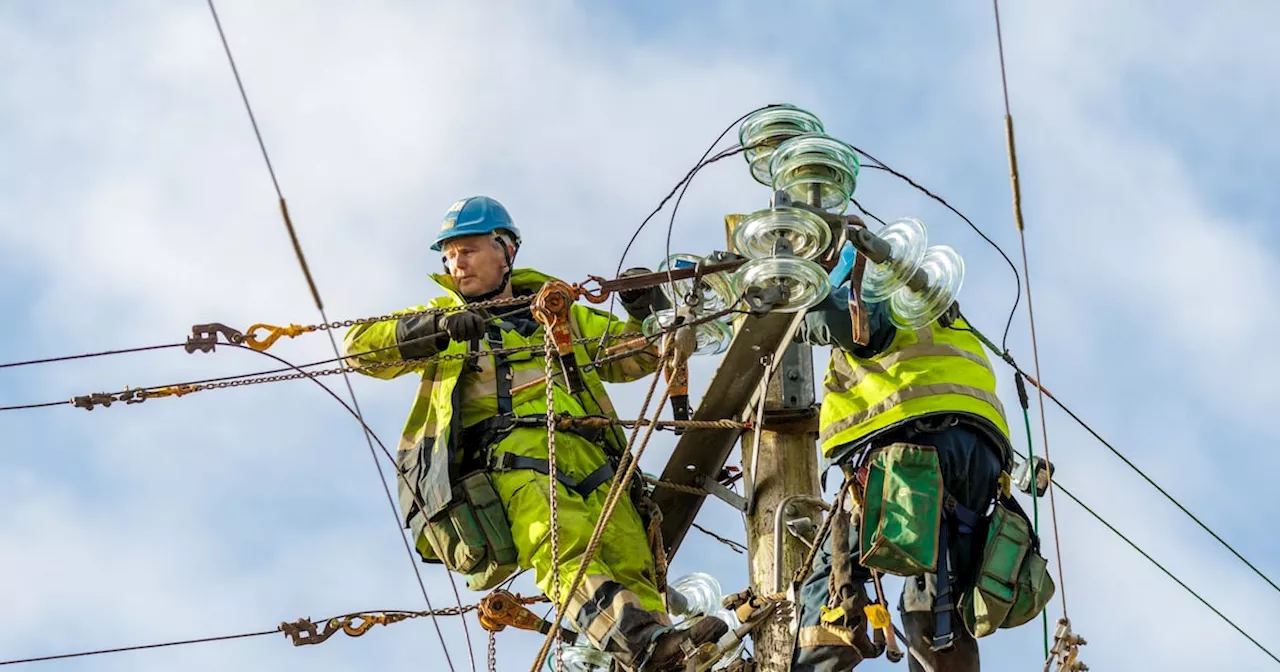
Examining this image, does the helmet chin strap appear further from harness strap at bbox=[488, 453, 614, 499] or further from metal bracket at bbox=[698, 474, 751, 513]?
metal bracket at bbox=[698, 474, 751, 513]

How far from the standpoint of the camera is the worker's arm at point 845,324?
292 inches

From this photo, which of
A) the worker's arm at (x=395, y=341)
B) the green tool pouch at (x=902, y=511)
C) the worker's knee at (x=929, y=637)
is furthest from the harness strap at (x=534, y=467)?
the worker's knee at (x=929, y=637)

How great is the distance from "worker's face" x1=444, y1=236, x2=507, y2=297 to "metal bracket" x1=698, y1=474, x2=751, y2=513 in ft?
3.69

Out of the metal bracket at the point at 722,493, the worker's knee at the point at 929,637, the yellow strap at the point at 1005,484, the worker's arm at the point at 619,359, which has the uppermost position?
the worker's arm at the point at 619,359

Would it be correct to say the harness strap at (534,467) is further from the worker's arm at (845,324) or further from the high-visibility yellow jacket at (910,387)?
the worker's arm at (845,324)

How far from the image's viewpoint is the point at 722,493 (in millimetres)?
8703

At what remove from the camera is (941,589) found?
729 centimetres

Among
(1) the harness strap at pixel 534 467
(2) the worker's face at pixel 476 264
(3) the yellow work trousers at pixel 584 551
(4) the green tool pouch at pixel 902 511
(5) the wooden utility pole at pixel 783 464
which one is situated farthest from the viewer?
(2) the worker's face at pixel 476 264

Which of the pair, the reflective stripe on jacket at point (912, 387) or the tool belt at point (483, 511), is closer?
the reflective stripe on jacket at point (912, 387)

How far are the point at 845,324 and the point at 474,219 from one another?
1980 mm

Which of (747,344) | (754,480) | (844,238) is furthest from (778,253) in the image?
(754,480)

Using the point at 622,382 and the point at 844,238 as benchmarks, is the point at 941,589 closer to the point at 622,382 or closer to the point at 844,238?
the point at 844,238

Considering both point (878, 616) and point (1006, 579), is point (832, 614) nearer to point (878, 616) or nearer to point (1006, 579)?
point (878, 616)

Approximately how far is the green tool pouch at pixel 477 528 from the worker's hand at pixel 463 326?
518mm
